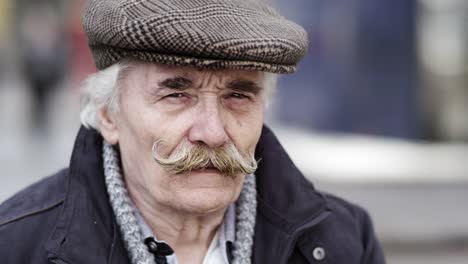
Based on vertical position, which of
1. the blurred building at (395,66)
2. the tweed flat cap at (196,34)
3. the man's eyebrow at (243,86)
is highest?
the tweed flat cap at (196,34)

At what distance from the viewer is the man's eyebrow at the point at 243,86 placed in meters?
2.59

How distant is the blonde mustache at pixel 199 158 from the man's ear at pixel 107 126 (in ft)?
0.81

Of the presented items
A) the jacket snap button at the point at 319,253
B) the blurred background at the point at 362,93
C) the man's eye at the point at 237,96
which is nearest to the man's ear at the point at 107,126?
the man's eye at the point at 237,96

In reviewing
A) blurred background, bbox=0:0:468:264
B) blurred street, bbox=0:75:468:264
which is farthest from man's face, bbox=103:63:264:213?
blurred background, bbox=0:0:468:264

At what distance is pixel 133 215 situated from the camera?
2.65m

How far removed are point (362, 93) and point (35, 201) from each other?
7.50 m

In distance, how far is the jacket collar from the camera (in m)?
2.52

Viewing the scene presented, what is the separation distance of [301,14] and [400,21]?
172cm

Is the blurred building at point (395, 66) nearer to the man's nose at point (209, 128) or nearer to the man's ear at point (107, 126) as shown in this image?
the man's ear at point (107, 126)

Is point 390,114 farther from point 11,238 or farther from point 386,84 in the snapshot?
point 11,238

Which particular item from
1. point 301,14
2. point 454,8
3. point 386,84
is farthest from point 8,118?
point 454,8

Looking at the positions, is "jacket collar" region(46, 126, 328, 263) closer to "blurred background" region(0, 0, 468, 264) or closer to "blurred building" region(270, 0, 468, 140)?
"blurred background" region(0, 0, 468, 264)

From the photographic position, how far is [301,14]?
35.6ft

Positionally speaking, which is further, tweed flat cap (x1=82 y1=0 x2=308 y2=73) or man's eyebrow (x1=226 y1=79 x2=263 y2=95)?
man's eyebrow (x1=226 y1=79 x2=263 y2=95)
